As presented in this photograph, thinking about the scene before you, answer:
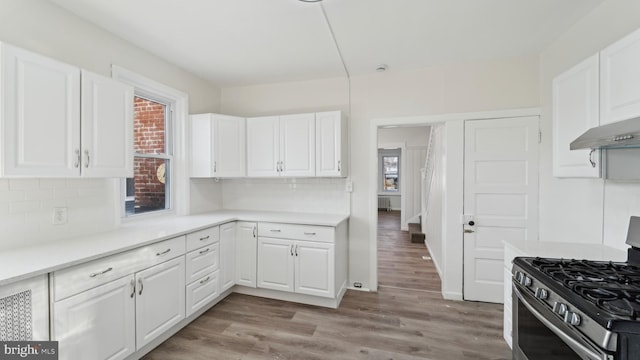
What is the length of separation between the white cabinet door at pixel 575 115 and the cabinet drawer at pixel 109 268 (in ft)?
10.1

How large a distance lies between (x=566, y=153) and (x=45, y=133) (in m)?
3.48

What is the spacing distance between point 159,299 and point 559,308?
102 inches

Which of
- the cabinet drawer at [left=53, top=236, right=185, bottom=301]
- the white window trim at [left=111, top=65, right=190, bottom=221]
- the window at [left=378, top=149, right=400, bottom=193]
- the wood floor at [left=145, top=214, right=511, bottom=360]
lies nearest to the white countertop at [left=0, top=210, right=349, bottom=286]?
the cabinet drawer at [left=53, top=236, right=185, bottom=301]

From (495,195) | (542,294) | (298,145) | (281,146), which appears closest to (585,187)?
(495,195)

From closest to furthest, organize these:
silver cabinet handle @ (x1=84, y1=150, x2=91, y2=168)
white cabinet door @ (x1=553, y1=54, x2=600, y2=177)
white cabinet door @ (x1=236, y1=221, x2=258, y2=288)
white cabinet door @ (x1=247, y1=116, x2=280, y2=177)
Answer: white cabinet door @ (x1=553, y1=54, x2=600, y2=177), silver cabinet handle @ (x1=84, y1=150, x2=91, y2=168), white cabinet door @ (x1=236, y1=221, x2=258, y2=288), white cabinet door @ (x1=247, y1=116, x2=280, y2=177)

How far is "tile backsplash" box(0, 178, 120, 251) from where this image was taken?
180cm

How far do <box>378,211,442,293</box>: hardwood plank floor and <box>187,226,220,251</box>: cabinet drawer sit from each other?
2.16 m

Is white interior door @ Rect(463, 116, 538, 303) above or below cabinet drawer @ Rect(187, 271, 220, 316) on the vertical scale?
above

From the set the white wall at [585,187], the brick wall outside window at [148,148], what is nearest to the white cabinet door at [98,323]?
the brick wall outside window at [148,148]

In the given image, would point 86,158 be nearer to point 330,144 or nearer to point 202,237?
point 202,237

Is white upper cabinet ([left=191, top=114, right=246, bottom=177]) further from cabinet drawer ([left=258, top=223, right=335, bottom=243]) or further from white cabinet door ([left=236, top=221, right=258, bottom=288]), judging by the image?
cabinet drawer ([left=258, top=223, right=335, bottom=243])

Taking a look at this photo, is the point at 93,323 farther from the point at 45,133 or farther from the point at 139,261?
the point at 45,133

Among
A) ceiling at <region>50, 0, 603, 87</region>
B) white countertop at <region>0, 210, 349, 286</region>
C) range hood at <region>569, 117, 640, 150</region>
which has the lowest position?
white countertop at <region>0, 210, 349, 286</region>

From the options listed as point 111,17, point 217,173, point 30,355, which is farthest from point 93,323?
point 111,17
